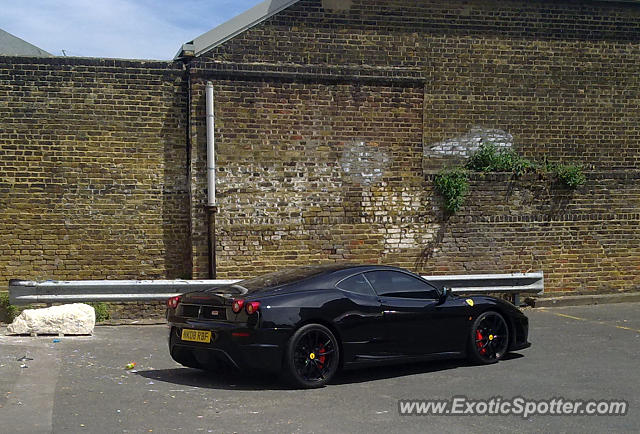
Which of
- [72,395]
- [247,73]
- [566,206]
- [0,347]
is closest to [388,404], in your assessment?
[72,395]

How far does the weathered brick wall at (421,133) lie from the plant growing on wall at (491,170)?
0.64ft

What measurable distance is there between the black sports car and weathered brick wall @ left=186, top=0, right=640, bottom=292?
15.3 feet

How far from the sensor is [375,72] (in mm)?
13891

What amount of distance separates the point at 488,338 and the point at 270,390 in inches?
114

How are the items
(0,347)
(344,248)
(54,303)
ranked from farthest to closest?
(344,248) < (54,303) < (0,347)

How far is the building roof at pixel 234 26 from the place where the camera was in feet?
43.1

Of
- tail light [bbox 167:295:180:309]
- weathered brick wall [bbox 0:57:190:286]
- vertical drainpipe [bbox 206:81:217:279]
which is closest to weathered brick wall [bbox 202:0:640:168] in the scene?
vertical drainpipe [bbox 206:81:217:279]

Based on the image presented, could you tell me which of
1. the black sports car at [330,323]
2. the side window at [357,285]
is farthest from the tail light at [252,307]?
the side window at [357,285]

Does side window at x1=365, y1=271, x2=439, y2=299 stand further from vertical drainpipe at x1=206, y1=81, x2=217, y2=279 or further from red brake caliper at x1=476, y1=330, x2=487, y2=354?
vertical drainpipe at x1=206, y1=81, x2=217, y2=279

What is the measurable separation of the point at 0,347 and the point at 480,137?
901 centimetres

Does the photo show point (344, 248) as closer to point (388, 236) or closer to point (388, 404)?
point (388, 236)

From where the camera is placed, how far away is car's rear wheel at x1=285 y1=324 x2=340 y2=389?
7.77m

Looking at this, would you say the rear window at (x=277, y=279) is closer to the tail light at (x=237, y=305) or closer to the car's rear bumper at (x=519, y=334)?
the tail light at (x=237, y=305)

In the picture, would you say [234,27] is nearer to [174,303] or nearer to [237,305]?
[174,303]
